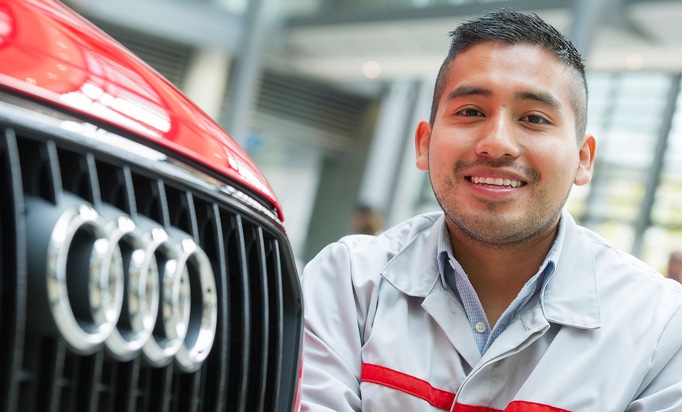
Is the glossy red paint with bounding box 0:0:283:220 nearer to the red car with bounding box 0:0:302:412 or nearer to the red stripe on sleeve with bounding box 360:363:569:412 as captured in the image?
the red car with bounding box 0:0:302:412

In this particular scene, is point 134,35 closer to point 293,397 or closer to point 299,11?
point 299,11

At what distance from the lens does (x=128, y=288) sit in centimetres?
100

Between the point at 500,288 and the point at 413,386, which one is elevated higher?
the point at 500,288

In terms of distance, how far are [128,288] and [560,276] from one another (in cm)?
101

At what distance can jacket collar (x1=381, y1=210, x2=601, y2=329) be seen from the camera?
1.69 meters

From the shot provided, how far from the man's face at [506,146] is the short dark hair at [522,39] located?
0.7 inches

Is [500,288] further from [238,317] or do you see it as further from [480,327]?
[238,317]

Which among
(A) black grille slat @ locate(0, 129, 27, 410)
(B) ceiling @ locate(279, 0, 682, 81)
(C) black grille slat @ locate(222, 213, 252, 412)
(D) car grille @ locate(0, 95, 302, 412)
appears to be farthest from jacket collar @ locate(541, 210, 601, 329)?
(B) ceiling @ locate(279, 0, 682, 81)

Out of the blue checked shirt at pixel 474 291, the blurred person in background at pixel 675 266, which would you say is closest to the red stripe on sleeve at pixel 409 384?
the blue checked shirt at pixel 474 291

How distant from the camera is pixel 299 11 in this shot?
1215cm

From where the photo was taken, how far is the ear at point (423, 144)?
200cm

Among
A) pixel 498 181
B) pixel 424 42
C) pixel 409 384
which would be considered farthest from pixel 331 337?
pixel 424 42

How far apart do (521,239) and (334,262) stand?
357 millimetres

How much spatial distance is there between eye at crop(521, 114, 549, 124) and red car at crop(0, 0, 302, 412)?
632mm
